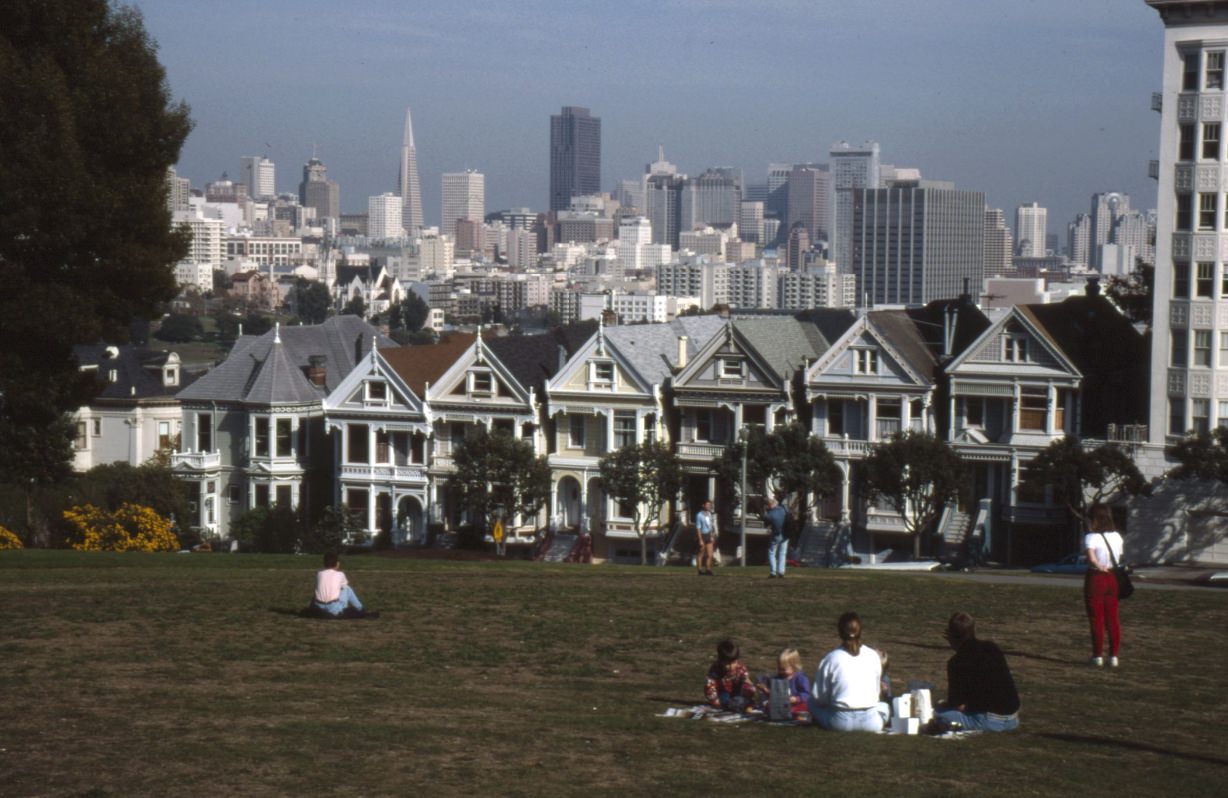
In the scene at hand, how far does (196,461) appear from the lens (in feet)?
227

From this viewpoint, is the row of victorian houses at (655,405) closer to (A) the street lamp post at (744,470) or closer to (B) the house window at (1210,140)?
(A) the street lamp post at (744,470)

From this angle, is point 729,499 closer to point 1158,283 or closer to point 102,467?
point 1158,283

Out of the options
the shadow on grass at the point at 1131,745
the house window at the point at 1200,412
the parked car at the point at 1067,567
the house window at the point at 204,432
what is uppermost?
the house window at the point at 1200,412

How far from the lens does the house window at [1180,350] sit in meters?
58.2

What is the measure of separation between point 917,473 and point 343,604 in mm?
33153

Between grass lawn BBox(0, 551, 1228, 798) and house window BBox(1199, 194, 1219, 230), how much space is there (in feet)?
93.9

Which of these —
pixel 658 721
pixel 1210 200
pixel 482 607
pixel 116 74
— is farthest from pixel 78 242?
pixel 1210 200

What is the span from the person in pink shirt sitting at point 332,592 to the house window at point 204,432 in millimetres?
45935

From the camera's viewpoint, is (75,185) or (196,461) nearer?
(75,185)

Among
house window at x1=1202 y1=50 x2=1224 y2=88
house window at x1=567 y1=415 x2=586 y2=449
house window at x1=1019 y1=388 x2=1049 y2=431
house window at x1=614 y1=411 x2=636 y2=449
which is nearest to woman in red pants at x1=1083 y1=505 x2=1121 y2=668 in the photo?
house window at x1=1019 y1=388 x2=1049 y2=431

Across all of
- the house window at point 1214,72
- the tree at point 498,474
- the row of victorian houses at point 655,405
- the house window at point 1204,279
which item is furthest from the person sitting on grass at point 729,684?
the house window at point 1214,72

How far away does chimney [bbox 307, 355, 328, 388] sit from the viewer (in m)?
71.1

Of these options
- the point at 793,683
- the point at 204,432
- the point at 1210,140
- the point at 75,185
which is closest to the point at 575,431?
the point at 204,432

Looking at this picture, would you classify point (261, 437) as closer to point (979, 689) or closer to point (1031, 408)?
point (1031, 408)
